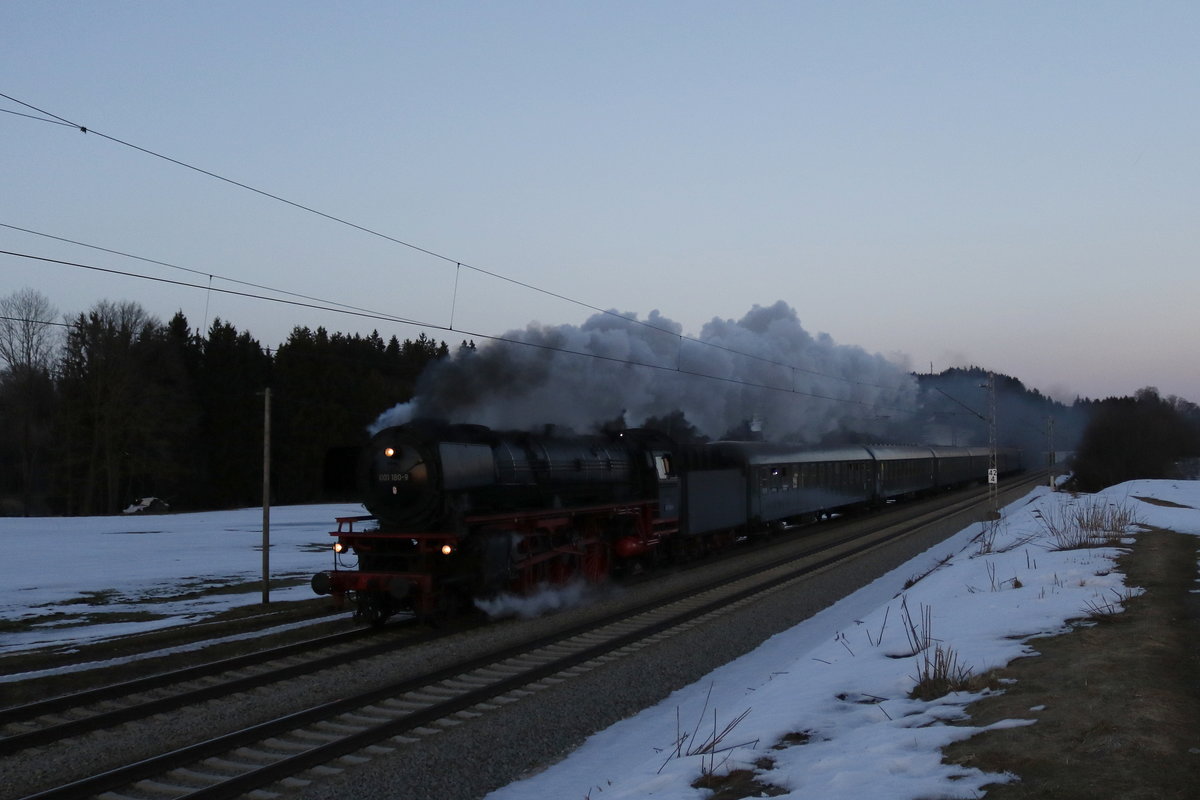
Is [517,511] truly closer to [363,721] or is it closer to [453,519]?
[453,519]

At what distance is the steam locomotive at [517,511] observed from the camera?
14.1 metres

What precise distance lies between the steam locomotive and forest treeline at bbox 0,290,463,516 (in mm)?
27777

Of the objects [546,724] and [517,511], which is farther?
[517,511]

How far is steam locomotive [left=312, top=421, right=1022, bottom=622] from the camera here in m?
14.1

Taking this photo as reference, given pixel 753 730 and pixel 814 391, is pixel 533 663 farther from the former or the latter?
pixel 814 391

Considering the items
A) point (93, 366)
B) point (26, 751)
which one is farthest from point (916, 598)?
point (93, 366)

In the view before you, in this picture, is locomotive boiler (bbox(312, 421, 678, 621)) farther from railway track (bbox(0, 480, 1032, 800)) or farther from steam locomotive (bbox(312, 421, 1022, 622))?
railway track (bbox(0, 480, 1032, 800))

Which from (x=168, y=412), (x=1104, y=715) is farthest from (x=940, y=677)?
(x=168, y=412)

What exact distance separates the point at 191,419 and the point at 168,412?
188 cm

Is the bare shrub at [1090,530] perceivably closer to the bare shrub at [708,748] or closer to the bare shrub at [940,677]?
the bare shrub at [940,677]

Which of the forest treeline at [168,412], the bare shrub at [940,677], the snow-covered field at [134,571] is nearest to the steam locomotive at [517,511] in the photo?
the snow-covered field at [134,571]

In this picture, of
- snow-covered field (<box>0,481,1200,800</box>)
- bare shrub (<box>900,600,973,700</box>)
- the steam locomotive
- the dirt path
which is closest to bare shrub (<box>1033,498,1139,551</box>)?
snow-covered field (<box>0,481,1200,800</box>)

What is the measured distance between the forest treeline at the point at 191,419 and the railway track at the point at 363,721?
39.8m

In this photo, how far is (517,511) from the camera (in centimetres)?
1564
